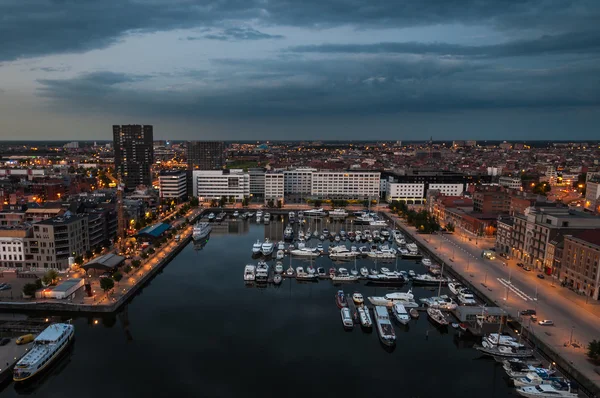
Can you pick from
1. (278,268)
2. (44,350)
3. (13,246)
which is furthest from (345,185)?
(44,350)

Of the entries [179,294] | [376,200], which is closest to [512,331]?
[179,294]

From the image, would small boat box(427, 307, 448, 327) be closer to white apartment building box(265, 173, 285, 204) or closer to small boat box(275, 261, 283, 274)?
small boat box(275, 261, 283, 274)

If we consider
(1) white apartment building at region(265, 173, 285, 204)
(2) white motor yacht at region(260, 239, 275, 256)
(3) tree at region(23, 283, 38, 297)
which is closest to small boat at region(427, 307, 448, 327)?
(2) white motor yacht at region(260, 239, 275, 256)

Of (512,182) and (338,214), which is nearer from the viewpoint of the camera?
(338,214)

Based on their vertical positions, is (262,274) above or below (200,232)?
below

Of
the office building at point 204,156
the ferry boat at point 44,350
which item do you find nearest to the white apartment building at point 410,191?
the office building at point 204,156

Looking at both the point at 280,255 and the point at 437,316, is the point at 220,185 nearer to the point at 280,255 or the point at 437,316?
the point at 280,255
